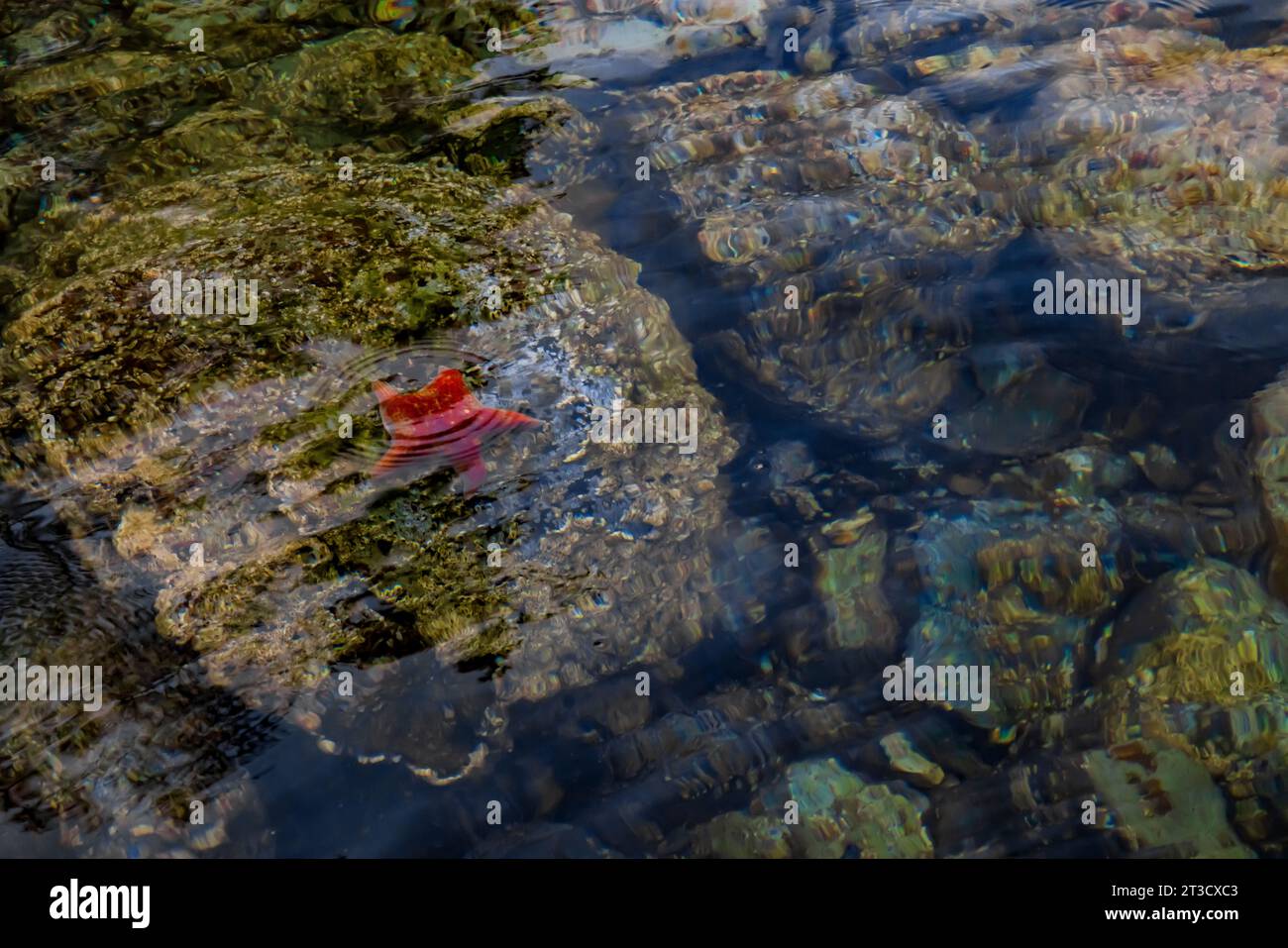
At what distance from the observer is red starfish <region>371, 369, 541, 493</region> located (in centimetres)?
526

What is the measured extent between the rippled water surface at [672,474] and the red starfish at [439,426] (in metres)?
0.03

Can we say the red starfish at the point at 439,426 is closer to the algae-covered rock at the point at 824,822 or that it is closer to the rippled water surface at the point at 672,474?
the rippled water surface at the point at 672,474

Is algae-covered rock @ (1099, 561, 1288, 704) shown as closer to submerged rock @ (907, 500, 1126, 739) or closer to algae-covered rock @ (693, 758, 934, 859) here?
submerged rock @ (907, 500, 1126, 739)

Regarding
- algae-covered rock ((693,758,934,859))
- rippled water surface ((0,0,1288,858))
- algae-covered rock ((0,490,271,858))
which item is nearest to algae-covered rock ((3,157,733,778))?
rippled water surface ((0,0,1288,858))

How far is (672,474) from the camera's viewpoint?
5590mm

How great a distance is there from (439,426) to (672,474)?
1397mm

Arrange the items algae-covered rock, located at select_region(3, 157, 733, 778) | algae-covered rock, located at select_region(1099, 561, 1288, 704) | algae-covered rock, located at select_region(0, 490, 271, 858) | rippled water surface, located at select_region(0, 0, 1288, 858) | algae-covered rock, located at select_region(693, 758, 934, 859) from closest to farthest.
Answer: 1. algae-covered rock, located at select_region(0, 490, 271, 858)
2. algae-covered rock, located at select_region(693, 758, 934, 859)
3. rippled water surface, located at select_region(0, 0, 1288, 858)
4. algae-covered rock, located at select_region(1099, 561, 1288, 704)
5. algae-covered rock, located at select_region(3, 157, 733, 778)

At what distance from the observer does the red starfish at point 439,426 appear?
526 cm

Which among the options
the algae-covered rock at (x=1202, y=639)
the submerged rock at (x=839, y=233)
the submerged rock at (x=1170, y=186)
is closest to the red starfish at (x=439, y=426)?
the submerged rock at (x=839, y=233)

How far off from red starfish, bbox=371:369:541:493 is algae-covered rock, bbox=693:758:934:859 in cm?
229

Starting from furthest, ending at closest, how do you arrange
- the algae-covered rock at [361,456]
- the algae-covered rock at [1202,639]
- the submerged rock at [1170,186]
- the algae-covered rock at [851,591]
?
the submerged rock at [1170,186] → the algae-covered rock at [851,591] → the algae-covered rock at [361,456] → the algae-covered rock at [1202,639]

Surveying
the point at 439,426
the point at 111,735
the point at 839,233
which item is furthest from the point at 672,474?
the point at 111,735

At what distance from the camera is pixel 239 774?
456 cm

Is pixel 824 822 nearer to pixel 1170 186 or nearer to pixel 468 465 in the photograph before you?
pixel 468 465
